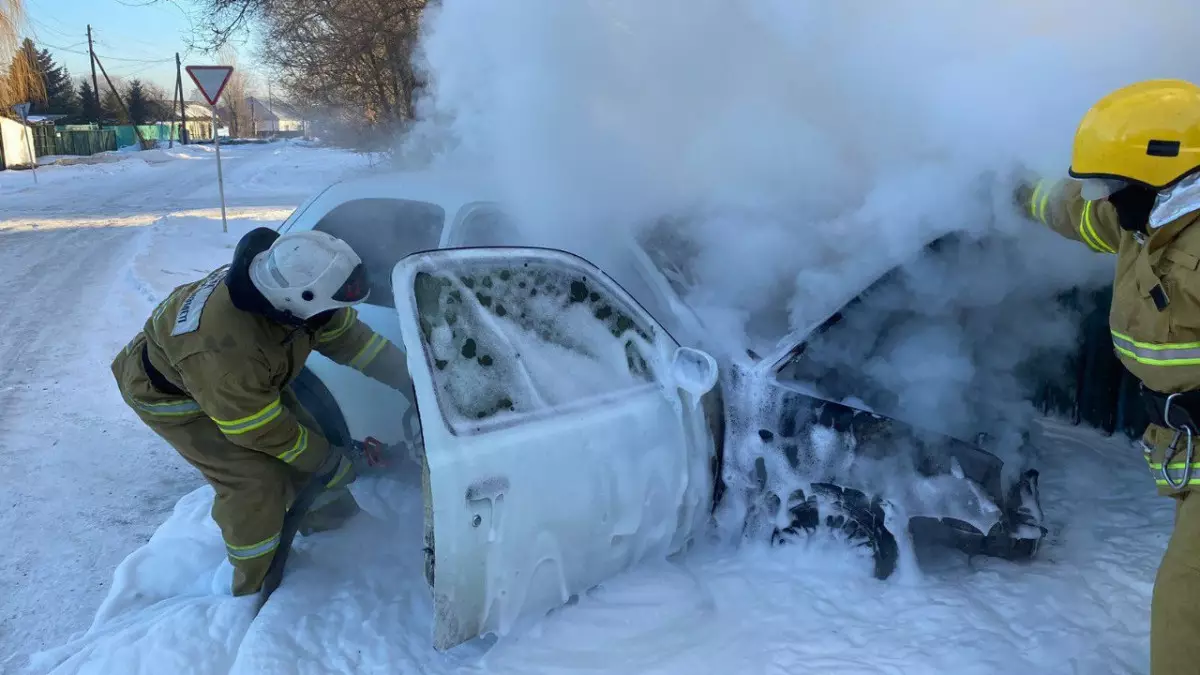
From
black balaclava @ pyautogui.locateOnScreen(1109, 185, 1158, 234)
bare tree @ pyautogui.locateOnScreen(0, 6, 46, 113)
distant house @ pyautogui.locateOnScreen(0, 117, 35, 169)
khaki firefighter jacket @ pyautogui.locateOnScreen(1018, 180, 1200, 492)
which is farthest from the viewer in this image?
distant house @ pyautogui.locateOnScreen(0, 117, 35, 169)

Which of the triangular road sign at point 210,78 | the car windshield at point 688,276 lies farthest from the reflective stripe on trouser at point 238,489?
the triangular road sign at point 210,78

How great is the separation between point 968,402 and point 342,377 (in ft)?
9.36

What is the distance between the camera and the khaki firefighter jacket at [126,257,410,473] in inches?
107

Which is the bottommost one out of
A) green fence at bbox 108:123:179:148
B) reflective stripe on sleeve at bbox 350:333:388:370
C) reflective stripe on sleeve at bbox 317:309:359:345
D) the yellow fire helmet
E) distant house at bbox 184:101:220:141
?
reflective stripe on sleeve at bbox 350:333:388:370

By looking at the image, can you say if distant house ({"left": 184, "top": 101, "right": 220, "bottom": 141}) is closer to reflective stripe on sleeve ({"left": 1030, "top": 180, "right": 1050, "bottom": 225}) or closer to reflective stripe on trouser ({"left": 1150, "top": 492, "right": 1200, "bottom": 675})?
reflective stripe on sleeve ({"left": 1030, "top": 180, "right": 1050, "bottom": 225})

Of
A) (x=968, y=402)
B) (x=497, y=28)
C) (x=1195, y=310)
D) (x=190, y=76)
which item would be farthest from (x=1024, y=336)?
(x=190, y=76)

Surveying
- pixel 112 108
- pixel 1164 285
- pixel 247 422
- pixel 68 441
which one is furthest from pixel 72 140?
pixel 1164 285

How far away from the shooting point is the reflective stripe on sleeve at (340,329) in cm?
310

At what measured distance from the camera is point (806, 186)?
12.1 feet

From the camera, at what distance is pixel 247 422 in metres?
2.74

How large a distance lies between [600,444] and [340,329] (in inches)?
A: 48.2

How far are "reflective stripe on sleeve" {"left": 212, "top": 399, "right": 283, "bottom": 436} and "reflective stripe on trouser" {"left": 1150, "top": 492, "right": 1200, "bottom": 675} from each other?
275cm

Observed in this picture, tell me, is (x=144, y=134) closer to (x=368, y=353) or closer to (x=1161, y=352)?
(x=368, y=353)

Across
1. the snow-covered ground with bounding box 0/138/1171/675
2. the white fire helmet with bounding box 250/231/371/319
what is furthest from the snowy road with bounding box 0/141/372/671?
the white fire helmet with bounding box 250/231/371/319
